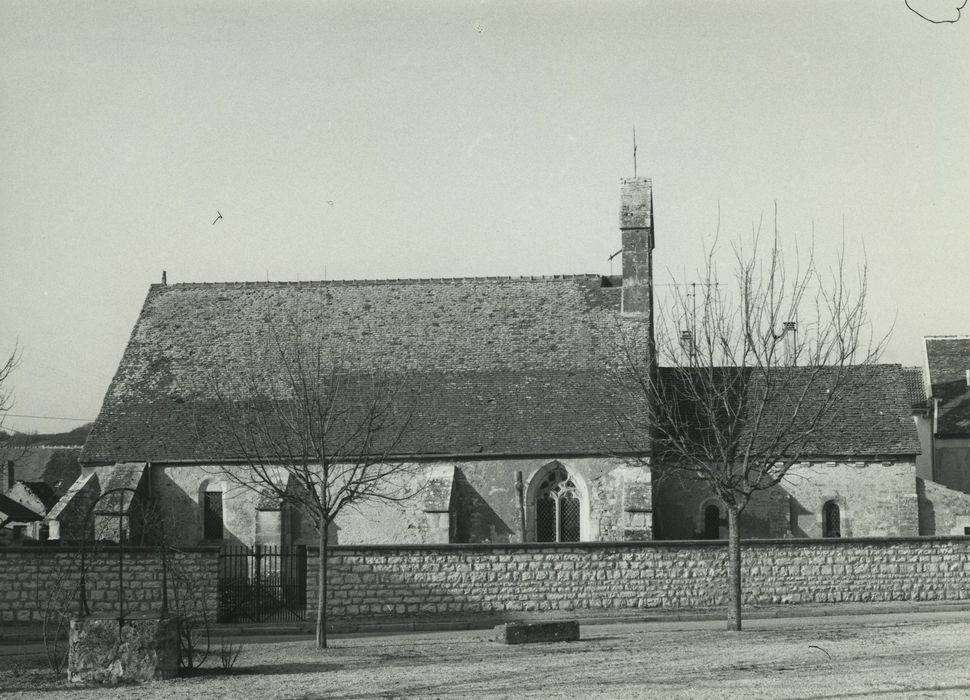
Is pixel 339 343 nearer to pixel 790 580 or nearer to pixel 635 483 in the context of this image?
pixel 635 483

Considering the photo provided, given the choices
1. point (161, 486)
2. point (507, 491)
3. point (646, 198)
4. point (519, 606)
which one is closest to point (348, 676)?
point (519, 606)

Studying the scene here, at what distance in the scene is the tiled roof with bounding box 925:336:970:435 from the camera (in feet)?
149

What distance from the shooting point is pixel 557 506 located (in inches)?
1230

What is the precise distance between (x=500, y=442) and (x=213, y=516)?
812 cm

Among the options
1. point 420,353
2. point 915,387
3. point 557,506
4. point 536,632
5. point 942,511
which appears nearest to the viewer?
point 536,632

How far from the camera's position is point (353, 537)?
31188mm

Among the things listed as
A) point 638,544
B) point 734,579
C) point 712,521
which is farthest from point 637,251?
point 734,579

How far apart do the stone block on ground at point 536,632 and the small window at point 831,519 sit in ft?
→ 49.0

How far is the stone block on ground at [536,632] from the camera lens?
1812cm

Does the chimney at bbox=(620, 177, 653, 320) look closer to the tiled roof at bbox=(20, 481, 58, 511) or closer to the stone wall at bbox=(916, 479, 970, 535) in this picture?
the stone wall at bbox=(916, 479, 970, 535)

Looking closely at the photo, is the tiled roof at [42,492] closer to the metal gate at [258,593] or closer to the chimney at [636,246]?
the chimney at [636,246]

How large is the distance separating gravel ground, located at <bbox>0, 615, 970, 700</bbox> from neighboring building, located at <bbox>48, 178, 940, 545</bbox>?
11263 mm

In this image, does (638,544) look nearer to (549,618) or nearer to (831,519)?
(549,618)

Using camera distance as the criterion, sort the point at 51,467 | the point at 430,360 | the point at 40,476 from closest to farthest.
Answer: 1. the point at 430,360
2. the point at 40,476
3. the point at 51,467
